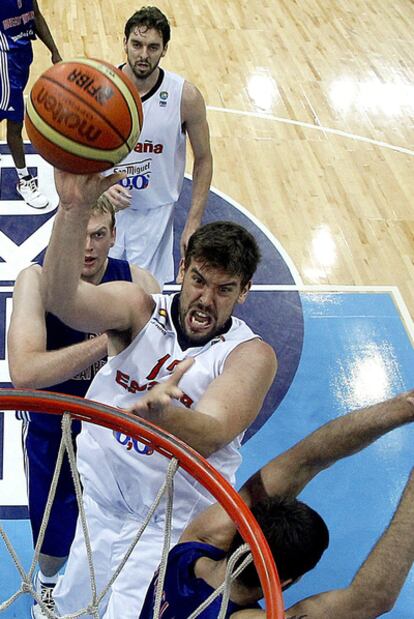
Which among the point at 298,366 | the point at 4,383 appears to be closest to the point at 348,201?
the point at 298,366

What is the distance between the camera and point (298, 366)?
501cm

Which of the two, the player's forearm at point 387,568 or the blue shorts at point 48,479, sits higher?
the player's forearm at point 387,568

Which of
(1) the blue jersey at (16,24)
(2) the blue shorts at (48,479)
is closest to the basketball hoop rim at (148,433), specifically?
(2) the blue shorts at (48,479)

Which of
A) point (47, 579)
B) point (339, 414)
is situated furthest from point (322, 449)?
point (339, 414)

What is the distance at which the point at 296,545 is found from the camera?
7.31 feet

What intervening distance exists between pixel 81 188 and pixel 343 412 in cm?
275

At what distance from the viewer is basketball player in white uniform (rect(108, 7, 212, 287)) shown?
4.37 m

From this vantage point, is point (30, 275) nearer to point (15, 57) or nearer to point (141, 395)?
point (141, 395)

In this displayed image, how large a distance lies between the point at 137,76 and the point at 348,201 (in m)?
2.54

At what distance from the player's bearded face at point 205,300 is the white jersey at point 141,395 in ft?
0.17

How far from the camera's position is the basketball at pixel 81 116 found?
100 inches

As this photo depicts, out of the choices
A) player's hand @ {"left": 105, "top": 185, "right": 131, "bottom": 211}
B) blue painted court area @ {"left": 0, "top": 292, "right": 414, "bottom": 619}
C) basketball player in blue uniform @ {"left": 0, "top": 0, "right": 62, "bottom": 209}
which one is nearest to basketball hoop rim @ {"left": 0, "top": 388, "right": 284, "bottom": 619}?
blue painted court area @ {"left": 0, "top": 292, "right": 414, "bottom": 619}

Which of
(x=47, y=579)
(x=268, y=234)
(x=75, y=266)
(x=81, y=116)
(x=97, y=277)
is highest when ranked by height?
(x=81, y=116)

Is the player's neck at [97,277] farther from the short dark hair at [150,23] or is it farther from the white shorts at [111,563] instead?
the short dark hair at [150,23]
